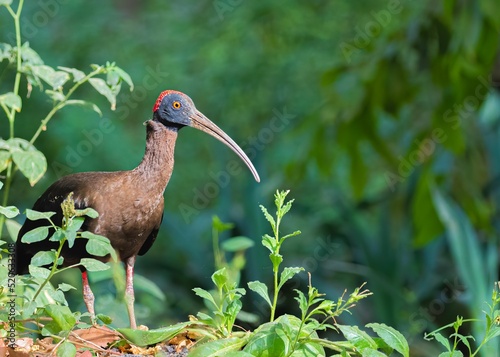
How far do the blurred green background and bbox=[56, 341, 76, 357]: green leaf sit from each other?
79cm

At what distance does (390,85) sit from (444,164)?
936mm

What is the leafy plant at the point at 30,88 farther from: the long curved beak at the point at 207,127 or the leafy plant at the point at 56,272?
the leafy plant at the point at 56,272

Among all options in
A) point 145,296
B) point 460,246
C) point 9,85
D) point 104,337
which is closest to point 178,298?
point 145,296

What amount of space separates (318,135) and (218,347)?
2105mm

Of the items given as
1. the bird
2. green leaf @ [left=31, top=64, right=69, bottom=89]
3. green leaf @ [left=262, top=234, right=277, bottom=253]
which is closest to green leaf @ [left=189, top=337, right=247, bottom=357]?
green leaf @ [left=262, top=234, right=277, bottom=253]

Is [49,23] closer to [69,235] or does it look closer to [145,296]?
[145,296]

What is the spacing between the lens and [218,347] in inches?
51.4

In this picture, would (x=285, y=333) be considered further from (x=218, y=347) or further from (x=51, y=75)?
(x=51, y=75)

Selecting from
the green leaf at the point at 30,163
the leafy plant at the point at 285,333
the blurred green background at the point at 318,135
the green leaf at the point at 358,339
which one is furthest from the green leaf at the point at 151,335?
the blurred green background at the point at 318,135

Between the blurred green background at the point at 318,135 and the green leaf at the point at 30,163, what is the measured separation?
38cm

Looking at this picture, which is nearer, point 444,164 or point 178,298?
point 444,164

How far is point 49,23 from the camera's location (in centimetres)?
674

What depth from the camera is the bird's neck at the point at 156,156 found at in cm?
179

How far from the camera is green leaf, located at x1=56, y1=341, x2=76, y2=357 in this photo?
1.29m
